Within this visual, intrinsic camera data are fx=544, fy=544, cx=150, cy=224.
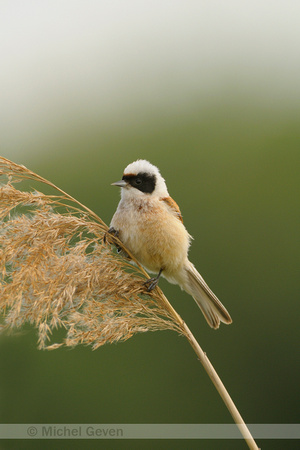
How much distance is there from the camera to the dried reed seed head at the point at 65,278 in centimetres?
212

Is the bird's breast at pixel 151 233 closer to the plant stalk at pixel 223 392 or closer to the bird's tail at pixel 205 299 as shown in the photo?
the bird's tail at pixel 205 299

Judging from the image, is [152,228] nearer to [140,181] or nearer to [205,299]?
[140,181]

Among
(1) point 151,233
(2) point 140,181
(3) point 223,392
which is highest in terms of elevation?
(2) point 140,181

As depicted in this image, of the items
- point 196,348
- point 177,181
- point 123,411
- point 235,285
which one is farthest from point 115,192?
point 196,348

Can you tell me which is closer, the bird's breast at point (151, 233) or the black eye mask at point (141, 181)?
the bird's breast at point (151, 233)

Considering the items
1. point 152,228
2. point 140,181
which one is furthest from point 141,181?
point 152,228

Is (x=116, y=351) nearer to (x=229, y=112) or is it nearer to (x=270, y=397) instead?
(x=270, y=397)

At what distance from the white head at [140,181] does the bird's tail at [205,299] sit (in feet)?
1.74

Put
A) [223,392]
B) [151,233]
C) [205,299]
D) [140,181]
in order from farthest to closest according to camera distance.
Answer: [205,299]
[140,181]
[151,233]
[223,392]

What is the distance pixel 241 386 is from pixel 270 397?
0.34m

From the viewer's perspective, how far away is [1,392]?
5.95 metres

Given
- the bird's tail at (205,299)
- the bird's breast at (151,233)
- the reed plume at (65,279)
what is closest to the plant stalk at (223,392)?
the reed plume at (65,279)

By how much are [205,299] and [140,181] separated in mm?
821

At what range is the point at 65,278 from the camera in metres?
2.23
